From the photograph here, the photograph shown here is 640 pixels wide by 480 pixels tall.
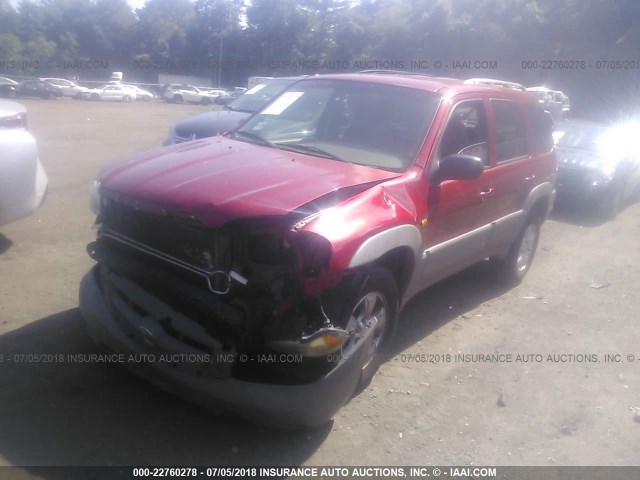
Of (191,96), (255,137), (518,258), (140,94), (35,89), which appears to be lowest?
(140,94)

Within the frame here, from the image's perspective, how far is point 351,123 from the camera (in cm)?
446

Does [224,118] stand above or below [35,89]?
above

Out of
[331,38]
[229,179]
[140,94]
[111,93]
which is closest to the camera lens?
[229,179]

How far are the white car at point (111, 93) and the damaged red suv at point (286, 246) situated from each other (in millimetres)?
36141

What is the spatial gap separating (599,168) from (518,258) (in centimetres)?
467

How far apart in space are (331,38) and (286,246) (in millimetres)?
45576

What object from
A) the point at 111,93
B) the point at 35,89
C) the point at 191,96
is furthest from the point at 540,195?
the point at 191,96

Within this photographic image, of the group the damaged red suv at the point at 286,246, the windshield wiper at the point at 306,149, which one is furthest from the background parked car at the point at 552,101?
the windshield wiper at the point at 306,149

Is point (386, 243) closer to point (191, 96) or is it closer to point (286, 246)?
point (286, 246)

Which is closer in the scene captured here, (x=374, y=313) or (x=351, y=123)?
(x=374, y=313)

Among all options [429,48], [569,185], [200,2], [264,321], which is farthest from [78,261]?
[200,2]

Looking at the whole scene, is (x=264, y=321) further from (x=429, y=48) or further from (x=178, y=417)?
(x=429, y=48)

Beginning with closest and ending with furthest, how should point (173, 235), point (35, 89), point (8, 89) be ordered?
point (173, 235) → point (8, 89) → point (35, 89)

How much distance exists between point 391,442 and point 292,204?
1.53 metres
